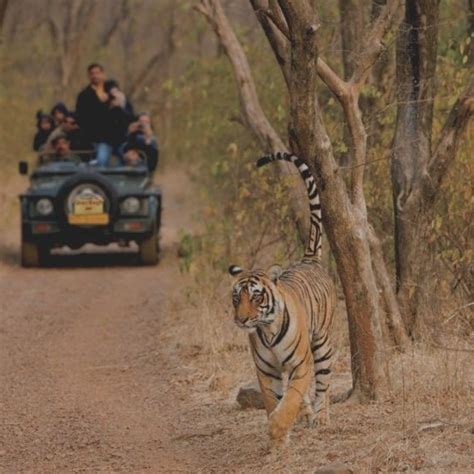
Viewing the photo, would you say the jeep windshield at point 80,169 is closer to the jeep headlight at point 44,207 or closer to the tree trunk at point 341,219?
the jeep headlight at point 44,207

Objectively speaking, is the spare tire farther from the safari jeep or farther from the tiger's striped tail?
the tiger's striped tail

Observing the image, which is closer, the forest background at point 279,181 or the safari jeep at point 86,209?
the forest background at point 279,181

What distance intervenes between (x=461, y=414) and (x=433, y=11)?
3295mm

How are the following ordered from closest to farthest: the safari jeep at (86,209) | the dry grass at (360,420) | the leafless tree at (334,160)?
the dry grass at (360,420) < the leafless tree at (334,160) < the safari jeep at (86,209)

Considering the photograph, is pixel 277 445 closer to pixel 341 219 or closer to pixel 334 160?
pixel 341 219


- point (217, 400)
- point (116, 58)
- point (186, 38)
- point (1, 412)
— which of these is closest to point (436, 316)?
point (217, 400)

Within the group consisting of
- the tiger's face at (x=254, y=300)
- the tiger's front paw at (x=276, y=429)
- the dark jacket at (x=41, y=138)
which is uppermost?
the dark jacket at (x=41, y=138)

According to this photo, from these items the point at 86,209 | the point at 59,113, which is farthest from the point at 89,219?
the point at 59,113

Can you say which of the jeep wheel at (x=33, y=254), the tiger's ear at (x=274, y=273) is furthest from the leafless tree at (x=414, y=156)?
the jeep wheel at (x=33, y=254)

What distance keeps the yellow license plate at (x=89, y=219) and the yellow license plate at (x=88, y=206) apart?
0.04m

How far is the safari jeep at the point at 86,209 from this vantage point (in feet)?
58.2

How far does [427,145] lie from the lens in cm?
1028

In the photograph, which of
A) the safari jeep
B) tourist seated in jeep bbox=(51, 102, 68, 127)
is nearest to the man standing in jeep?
the safari jeep

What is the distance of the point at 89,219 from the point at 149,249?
103 centimetres
